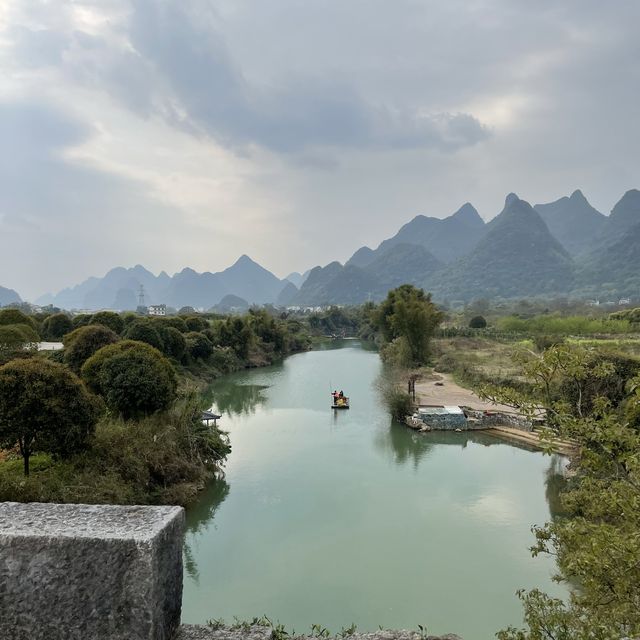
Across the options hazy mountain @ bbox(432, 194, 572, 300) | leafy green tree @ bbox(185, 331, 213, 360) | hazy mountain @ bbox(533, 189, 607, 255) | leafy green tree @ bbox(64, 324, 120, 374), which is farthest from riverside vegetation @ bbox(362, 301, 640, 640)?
hazy mountain @ bbox(533, 189, 607, 255)

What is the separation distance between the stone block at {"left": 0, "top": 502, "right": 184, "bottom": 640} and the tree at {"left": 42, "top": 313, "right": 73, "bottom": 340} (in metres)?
30.3

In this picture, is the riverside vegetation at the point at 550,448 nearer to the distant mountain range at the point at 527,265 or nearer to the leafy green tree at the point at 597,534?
the leafy green tree at the point at 597,534

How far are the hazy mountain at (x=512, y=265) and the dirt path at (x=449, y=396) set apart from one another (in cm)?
12308

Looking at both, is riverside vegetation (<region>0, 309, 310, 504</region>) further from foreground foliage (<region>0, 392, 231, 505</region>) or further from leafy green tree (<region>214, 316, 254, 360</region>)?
leafy green tree (<region>214, 316, 254, 360</region>)

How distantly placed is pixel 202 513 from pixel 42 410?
4.00 m

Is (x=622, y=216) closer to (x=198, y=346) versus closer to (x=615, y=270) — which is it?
(x=615, y=270)

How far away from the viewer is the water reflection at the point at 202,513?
8.13 metres

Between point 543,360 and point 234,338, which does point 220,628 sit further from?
point 234,338

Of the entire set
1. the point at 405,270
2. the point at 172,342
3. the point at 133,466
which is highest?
the point at 405,270

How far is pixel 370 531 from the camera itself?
9.13 metres

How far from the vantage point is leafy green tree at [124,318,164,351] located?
22084mm

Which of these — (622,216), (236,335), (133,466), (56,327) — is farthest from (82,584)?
(622,216)

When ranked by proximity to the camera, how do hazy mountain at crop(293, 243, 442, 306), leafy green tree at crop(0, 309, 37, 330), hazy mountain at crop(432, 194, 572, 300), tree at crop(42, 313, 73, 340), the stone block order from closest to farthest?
the stone block
leafy green tree at crop(0, 309, 37, 330)
tree at crop(42, 313, 73, 340)
hazy mountain at crop(432, 194, 572, 300)
hazy mountain at crop(293, 243, 442, 306)

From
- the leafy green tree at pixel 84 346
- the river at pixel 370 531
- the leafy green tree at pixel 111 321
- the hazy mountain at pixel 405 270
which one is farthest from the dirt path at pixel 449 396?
the hazy mountain at pixel 405 270
